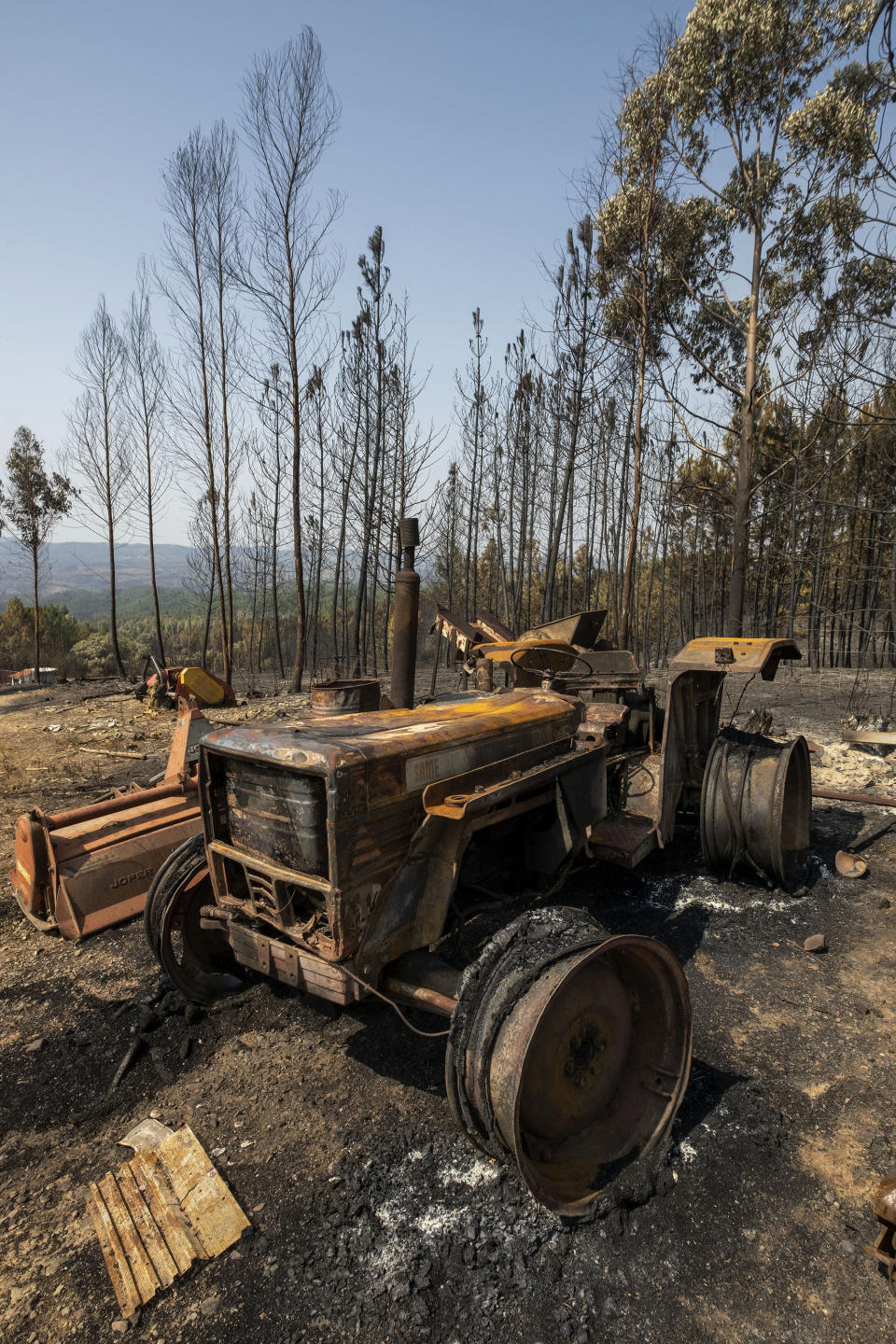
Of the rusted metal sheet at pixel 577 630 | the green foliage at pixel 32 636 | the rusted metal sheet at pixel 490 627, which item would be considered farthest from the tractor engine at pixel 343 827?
the green foliage at pixel 32 636

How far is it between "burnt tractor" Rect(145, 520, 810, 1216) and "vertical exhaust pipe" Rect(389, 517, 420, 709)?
34 millimetres

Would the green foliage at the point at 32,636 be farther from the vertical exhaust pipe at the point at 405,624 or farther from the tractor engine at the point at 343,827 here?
the tractor engine at the point at 343,827

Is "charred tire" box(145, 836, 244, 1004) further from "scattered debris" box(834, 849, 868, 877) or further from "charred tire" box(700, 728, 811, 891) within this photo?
"scattered debris" box(834, 849, 868, 877)

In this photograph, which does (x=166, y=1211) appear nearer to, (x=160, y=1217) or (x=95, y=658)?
(x=160, y=1217)

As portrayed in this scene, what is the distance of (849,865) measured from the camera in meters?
5.39

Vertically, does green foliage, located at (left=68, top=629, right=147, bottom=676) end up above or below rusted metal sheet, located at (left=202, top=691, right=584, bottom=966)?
below

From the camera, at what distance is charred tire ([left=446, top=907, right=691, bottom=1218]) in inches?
93.5

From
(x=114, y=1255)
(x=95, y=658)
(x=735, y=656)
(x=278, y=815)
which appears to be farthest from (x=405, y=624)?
(x=95, y=658)

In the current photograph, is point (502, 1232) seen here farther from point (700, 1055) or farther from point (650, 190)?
point (650, 190)

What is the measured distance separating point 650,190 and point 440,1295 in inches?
613

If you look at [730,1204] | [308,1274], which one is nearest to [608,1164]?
[730,1204]

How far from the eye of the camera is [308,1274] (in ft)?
7.51

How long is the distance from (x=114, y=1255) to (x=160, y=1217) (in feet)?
0.55

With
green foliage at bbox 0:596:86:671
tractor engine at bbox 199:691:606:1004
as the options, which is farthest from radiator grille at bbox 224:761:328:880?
green foliage at bbox 0:596:86:671
